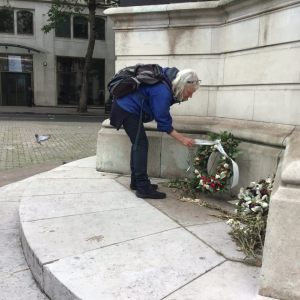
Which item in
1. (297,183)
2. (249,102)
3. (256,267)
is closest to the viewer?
(297,183)

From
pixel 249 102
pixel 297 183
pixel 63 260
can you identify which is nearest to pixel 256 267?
pixel 297 183

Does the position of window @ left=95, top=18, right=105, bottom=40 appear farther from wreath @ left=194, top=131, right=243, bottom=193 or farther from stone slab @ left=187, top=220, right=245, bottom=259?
stone slab @ left=187, top=220, right=245, bottom=259

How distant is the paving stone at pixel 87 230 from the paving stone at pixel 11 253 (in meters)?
0.23

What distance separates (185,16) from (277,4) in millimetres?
1380

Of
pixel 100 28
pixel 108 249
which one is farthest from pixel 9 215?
pixel 100 28

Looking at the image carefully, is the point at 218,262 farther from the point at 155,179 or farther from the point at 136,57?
the point at 136,57

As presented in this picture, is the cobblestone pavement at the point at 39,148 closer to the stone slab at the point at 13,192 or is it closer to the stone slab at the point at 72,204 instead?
the stone slab at the point at 13,192

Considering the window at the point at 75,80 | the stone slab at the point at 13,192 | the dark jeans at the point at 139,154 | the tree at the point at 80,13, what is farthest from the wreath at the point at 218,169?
the window at the point at 75,80

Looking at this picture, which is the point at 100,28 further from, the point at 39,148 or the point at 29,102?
the point at 39,148

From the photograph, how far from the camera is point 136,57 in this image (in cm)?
496

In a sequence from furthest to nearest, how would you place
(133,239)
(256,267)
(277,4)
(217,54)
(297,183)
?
(217,54) < (277,4) < (133,239) < (256,267) < (297,183)

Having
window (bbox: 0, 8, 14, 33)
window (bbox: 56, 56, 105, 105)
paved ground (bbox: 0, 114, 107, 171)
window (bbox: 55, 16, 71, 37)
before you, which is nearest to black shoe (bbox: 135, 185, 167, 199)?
paved ground (bbox: 0, 114, 107, 171)

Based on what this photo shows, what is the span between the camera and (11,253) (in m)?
2.92

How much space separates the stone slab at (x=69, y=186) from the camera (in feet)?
13.2
